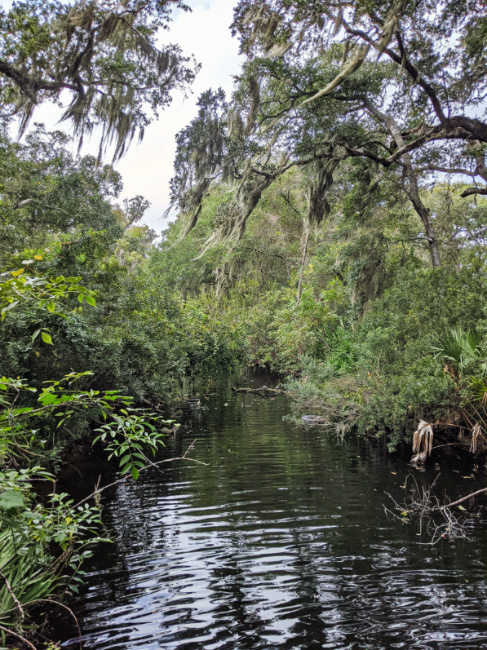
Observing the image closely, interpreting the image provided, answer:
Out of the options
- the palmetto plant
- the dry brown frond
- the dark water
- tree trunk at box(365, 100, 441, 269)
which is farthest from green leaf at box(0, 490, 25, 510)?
tree trunk at box(365, 100, 441, 269)

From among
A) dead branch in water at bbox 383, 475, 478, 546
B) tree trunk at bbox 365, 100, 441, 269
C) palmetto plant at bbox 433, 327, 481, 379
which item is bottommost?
dead branch in water at bbox 383, 475, 478, 546

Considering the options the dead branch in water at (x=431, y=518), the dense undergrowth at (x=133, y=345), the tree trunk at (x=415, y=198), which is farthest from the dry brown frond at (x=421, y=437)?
the tree trunk at (x=415, y=198)

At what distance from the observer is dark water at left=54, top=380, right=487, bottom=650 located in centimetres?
369

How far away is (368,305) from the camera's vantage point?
44.3ft

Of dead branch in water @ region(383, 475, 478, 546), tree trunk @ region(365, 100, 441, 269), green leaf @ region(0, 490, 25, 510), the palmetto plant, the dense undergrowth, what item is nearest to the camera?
green leaf @ region(0, 490, 25, 510)

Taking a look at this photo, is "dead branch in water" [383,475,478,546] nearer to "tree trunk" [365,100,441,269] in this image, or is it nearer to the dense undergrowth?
the dense undergrowth

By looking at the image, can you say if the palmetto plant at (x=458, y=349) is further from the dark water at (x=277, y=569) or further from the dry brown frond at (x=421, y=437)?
the dark water at (x=277, y=569)

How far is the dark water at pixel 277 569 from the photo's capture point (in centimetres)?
369

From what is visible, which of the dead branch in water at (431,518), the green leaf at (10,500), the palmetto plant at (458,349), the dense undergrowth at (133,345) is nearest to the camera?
the green leaf at (10,500)

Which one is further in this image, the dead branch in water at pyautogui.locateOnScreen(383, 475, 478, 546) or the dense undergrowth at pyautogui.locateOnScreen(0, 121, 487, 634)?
the dead branch in water at pyautogui.locateOnScreen(383, 475, 478, 546)

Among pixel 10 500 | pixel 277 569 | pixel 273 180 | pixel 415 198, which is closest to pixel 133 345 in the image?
pixel 273 180

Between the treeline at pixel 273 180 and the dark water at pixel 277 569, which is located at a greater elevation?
the treeline at pixel 273 180

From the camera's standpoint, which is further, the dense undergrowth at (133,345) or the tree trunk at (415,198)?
the tree trunk at (415,198)

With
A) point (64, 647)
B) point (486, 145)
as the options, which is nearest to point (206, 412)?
point (486, 145)
